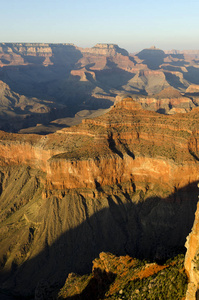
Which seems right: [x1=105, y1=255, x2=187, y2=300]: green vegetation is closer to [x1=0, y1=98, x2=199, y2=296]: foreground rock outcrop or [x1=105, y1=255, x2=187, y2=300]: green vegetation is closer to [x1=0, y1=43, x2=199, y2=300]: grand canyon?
[x1=0, y1=43, x2=199, y2=300]: grand canyon

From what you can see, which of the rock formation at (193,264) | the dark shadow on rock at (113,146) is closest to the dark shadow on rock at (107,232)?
the dark shadow on rock at (113,146)

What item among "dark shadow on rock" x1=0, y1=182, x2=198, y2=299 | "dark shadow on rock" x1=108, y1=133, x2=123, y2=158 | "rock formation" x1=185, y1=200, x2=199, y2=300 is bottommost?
"dark shadow on rock" x1=0, y1=182, x2=198, y2=299

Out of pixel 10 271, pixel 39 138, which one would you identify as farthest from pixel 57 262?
pixel 39 138

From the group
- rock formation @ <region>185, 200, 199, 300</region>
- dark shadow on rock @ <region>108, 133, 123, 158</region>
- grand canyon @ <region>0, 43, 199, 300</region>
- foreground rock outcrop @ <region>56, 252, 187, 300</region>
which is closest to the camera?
rock formation @ <region>185, 200, 199, 300</region>

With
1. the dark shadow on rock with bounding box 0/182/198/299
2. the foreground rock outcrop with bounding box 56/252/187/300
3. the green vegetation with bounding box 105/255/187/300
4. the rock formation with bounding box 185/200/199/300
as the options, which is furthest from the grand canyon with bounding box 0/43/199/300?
the rock formation with bounding box 185/200/199/300

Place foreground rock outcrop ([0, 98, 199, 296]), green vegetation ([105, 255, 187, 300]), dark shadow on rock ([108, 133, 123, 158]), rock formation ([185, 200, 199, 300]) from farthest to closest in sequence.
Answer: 1. dark shadow on rock ([108, 133, 123, 158])
2. foreground rock outcrop ([0, 98, 199, 296])
3. green vegetation ([105, 255, 187, 300])
4. rock formation ([185, 200, 199, 300])

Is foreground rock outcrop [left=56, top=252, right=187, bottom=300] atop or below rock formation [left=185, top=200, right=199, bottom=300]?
below
